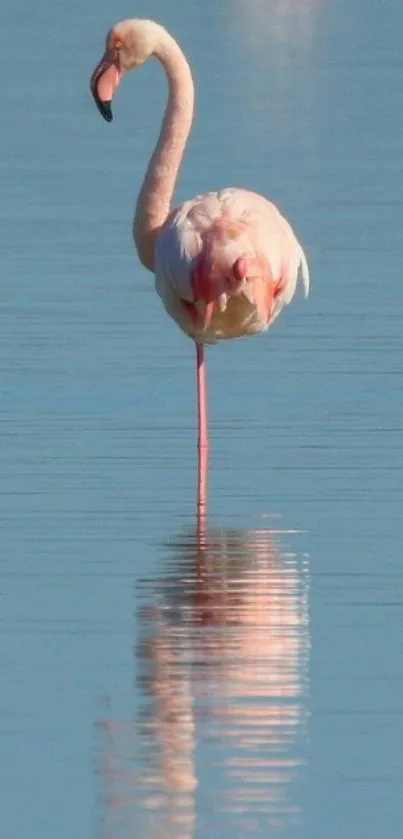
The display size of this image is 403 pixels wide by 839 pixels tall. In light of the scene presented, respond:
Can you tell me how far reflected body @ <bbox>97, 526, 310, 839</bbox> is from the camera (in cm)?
658

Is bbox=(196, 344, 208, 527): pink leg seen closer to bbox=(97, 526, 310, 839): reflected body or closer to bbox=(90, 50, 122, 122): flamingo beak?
bbox=(97, 526, 310, 839): reflected body

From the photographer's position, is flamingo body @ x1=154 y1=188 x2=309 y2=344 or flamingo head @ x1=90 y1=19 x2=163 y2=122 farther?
flamingo head @ x1=90 y1=19 x2=163 y2=122

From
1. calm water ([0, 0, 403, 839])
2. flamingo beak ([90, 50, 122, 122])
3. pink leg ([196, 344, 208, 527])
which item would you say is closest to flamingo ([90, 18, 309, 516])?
pink leg ([196, 344, 208, 527])

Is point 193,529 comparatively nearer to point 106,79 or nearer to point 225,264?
point 225,264

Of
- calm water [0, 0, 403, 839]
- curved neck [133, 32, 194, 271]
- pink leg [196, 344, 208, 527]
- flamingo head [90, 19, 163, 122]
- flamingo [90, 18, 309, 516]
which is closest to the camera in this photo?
calm water [0, 0, 403, 839]

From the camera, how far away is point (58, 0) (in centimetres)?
3638

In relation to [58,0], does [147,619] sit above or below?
above

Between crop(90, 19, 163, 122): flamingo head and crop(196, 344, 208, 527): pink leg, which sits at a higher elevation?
crop(90, 19, 163, 122): flamingo head

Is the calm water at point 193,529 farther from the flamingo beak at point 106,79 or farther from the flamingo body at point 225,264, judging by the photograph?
the flamingo beak at point 106,79

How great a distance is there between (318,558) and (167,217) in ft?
10.7

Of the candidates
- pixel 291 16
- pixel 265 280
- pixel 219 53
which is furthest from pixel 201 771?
pixel 291 16

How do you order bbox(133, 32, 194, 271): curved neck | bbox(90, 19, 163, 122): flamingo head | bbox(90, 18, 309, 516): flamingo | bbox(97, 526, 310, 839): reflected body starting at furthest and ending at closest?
1. bbox(90, 19, 163, 122): flamingo head
2. bbox(133, 32, 194, 271): curved neck
3. bbox(90, 18, 309, 516): flamingo
4. bbox(97, 526, 310, 839): reflected body

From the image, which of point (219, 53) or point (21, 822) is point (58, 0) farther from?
point (21, 822)

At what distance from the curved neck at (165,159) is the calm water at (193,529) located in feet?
2.28
